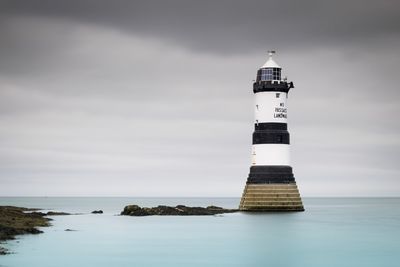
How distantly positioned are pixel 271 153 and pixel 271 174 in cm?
181

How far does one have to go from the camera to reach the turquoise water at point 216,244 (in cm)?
4403

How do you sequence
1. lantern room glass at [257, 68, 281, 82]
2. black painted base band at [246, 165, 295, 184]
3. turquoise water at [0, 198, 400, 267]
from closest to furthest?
1. turquoise water at [0, 198, 400, 267]
2. black painted base band at [246, 165, 295, 184]
3. lantern room glass at [257, 68, 281, 82]

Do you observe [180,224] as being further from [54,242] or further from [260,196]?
[54,242]

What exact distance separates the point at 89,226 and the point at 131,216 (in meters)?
14.6

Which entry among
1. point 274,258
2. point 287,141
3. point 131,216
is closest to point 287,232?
point 287,141

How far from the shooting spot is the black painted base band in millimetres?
65625

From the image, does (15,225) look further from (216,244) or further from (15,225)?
(216,244)

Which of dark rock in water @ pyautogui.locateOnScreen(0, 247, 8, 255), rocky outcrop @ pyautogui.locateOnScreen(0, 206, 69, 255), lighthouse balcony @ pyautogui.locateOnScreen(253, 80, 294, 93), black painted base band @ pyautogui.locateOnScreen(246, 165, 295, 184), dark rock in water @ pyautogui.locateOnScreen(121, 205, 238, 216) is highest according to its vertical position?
lighthouse balcony @ pyautogui.locateOnScreen(253, 80, 294, 93)

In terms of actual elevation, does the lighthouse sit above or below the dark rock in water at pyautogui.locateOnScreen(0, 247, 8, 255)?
above

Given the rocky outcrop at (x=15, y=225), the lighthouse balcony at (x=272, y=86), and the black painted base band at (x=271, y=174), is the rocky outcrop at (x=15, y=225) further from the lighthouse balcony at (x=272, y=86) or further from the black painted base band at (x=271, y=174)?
the lighthouse balcony at (x=272, y=86)

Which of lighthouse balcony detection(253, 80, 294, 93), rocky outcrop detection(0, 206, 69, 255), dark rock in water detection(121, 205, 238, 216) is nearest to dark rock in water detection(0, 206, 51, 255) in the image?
rocky outcrop detection(0, 206, 69, 255)

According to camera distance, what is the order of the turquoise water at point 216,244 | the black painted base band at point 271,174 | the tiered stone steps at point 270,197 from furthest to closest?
1. the tiered stone steps at point 270,197
2. the black painted base band at point 271,174
3. the turquoise water at point 216,244

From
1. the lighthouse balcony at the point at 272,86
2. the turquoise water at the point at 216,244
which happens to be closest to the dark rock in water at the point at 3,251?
the turquoise water at the point at 216,244

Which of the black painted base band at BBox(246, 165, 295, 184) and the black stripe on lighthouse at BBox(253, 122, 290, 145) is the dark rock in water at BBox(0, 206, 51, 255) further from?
the black stripe on lighthouse at BBox(253, 122, 290, 145)
